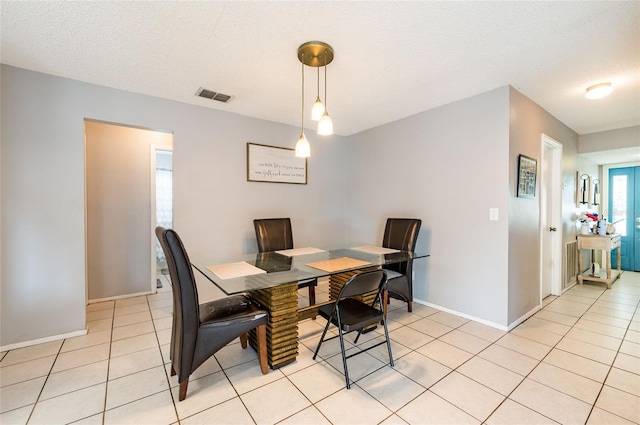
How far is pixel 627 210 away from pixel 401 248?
5.01m

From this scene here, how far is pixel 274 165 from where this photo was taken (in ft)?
12.1

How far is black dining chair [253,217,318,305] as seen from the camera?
3105 mm

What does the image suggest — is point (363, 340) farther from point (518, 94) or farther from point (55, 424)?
point (518, 94)

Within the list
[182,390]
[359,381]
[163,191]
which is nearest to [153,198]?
[163,191]

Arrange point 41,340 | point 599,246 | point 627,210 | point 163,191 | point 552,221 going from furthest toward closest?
point 627,210, point 163,191, point 599,246, point 552,221, point 41,340

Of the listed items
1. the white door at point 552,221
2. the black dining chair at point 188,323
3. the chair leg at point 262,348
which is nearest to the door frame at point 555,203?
the white door at point 552,221

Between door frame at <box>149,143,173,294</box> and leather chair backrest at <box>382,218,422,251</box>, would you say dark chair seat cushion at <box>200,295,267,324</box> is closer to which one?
leather chair backrest at <box>382,218,422,251</box>

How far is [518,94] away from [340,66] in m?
1.89

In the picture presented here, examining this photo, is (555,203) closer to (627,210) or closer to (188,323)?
(627,210)

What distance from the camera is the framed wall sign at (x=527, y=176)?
9.02 ft

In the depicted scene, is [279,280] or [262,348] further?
[262,348]

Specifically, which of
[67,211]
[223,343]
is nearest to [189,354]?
[223,343]

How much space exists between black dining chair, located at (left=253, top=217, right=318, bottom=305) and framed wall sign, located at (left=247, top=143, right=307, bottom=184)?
647 millimetres

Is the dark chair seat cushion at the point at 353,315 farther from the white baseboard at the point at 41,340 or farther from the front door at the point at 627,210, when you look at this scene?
the front door at the point at 627,210
